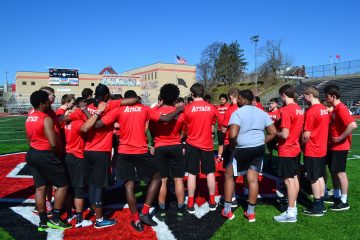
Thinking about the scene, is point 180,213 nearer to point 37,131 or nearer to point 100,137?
point 100,137

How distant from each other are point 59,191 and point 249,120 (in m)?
3.09

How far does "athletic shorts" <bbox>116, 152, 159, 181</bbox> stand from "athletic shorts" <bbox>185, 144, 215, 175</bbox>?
0.75 m

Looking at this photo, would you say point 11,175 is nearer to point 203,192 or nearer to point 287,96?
point 203,192

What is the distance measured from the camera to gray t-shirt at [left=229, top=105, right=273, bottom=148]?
16.4 feet

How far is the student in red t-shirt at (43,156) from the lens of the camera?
15.4 feet

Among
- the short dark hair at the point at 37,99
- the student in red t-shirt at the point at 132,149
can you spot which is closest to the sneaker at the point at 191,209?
the student in red t-shirt at the point at 132,149

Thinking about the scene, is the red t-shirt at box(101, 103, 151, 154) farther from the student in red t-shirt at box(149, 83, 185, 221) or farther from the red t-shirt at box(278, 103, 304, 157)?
the red t-shirt at box(278, 103, 304, 157)

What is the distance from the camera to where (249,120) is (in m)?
4.99

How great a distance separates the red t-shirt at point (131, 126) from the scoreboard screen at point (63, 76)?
6021 cm

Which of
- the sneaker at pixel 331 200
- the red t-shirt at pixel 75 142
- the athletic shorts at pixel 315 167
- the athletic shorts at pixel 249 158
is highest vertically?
the red t-shirt at pixel 75 142

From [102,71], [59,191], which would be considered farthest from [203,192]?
[102,71]

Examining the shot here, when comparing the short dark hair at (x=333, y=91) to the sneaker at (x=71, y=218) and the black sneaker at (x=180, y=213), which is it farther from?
the sneaker at (x=71, y=218)

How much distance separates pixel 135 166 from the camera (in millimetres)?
5066

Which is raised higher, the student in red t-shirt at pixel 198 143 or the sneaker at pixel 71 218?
the student in red t-shirt at pixel 198 143
